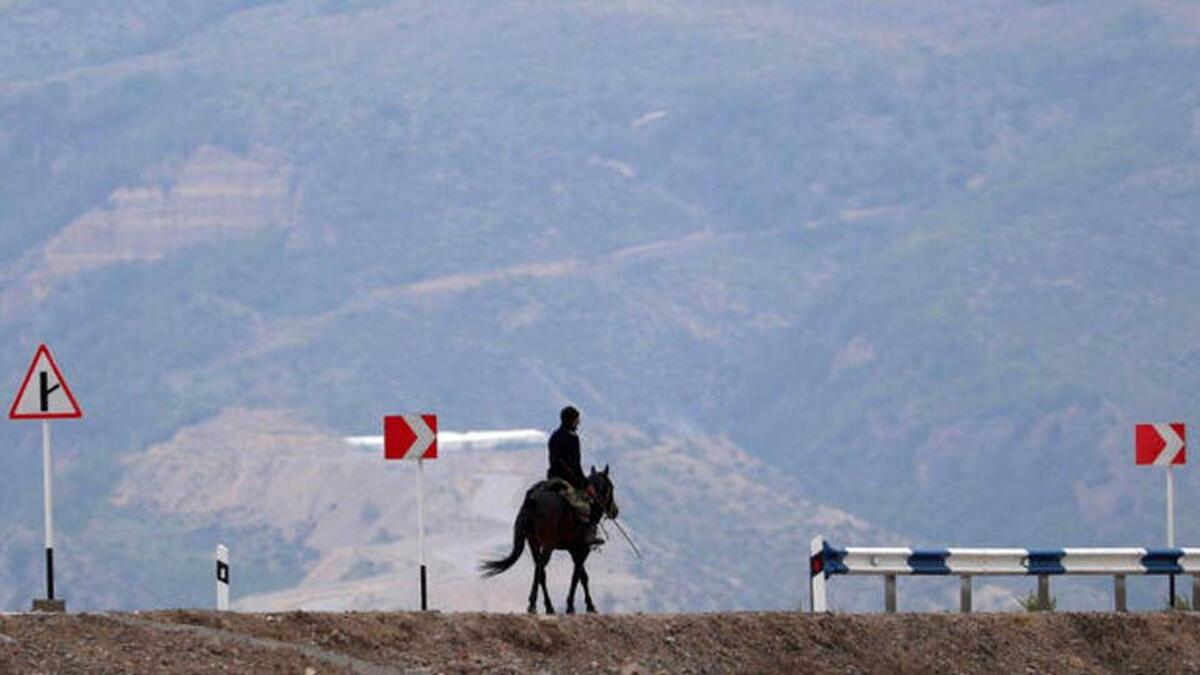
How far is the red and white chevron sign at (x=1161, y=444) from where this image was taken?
146ft

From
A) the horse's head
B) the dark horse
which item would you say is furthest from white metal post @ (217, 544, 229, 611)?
the horse's head

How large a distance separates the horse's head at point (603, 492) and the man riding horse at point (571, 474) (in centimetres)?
8

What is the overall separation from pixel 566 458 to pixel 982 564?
6349mm

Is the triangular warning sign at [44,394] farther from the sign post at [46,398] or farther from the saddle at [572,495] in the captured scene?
the saddle at [572,495]

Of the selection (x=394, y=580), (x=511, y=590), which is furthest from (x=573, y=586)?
(x=394, y=580)

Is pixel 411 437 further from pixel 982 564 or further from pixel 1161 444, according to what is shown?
pixel 1161 444

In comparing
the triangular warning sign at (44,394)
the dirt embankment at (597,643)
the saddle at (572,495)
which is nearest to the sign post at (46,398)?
the triangular warning sign at (44,394)

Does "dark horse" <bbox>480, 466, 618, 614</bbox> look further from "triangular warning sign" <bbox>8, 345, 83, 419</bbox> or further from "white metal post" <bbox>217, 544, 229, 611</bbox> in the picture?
"triangular warning sign" <bbox>8, 345, 83, 419</bbox>

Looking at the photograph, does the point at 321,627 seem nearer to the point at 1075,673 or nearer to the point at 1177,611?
the point at 1075,673

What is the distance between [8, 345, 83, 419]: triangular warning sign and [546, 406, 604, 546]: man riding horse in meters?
4.92

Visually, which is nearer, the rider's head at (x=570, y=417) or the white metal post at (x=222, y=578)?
the rider's head at (x=570, y=417)

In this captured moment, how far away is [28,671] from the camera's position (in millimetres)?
28000

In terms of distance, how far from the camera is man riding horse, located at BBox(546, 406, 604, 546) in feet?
117

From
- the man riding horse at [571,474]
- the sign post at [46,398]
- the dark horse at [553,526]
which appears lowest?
the dark horse at [553,526]
